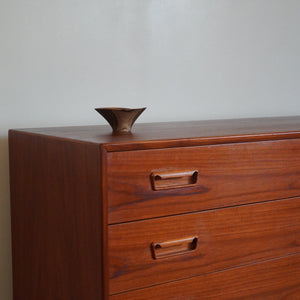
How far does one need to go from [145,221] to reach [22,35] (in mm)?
821

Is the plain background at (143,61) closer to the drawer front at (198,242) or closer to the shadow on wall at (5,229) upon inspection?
the shadow on wall at (5,229)

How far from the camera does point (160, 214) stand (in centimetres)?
120

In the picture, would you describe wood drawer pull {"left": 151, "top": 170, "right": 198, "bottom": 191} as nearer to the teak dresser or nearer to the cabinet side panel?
the teak dresser

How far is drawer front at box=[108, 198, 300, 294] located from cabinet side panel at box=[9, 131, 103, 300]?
7 cm

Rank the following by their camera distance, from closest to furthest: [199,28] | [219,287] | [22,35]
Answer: [219,287] → [22,35] → [199,28]

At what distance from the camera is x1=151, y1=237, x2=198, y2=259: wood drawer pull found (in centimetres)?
120

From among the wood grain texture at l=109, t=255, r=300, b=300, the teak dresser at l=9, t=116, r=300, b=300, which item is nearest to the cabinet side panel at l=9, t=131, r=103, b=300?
the teak dresser at l=9, t=116, r=300, b=300

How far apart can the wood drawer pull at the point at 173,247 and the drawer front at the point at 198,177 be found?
7 cm

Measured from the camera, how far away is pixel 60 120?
174 cm

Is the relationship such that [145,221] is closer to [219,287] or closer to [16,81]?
[219,287]

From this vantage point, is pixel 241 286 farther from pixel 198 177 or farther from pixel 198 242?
pixel 198 177

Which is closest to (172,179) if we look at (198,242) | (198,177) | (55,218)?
(198,177)

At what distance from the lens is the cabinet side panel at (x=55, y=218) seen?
1141 millimetres

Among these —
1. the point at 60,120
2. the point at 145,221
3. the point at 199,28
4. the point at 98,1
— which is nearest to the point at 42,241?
the point at 145,221
